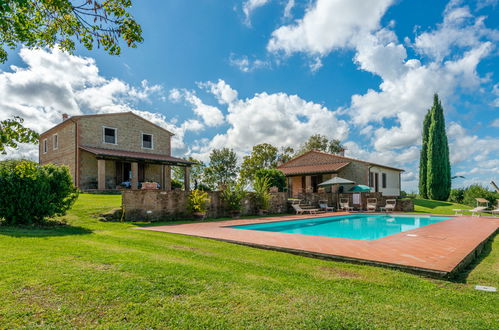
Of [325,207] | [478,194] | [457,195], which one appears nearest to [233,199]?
[325,207]

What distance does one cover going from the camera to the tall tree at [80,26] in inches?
135

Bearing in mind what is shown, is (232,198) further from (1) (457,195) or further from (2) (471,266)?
(1) (457,195)

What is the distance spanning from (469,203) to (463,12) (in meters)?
18.7

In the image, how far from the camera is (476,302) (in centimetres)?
383

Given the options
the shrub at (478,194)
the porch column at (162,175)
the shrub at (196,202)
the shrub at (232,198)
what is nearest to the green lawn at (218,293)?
the shrub at (196,202)

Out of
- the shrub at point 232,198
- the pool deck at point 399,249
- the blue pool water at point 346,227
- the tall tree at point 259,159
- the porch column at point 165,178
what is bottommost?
the blue pool water at point 346,227

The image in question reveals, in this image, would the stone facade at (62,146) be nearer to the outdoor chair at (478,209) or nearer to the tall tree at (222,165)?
the tall tree at (222,165)

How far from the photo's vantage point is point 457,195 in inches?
1208

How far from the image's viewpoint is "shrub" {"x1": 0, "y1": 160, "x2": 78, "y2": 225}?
8898 millimetres

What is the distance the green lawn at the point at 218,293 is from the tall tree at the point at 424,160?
32.3m

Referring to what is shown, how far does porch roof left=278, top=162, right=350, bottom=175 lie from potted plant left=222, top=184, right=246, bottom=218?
46.0 ft

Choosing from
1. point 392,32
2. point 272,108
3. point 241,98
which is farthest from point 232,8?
point 272,108

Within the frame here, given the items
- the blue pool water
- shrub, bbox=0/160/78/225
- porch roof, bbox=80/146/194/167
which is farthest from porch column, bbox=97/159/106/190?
the blue pool water

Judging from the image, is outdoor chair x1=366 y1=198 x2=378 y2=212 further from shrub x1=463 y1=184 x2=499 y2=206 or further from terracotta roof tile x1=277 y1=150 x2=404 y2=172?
shrub x1=463 y1=184 x2=499 y2=206
